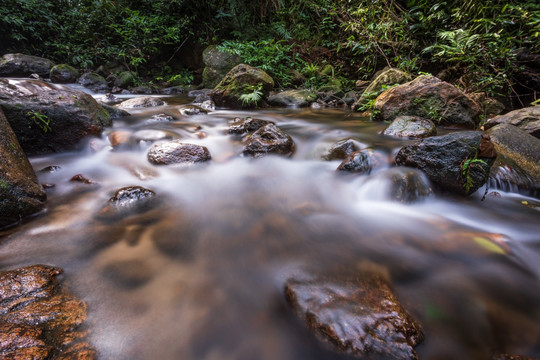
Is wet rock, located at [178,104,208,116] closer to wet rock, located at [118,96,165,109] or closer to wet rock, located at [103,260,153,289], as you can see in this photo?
wet rock, located at [118,96,165,109]

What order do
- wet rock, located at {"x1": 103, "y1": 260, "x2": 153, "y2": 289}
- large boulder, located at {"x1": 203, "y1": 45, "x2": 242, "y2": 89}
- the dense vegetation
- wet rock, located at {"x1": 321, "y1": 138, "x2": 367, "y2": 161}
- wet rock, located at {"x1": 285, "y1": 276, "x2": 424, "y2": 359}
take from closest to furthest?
wet rock, located at {"x1": 285, "y1": 276, "x2": 424, "y2": 359} < wet rock, located at {"x1": 103, "y1": 260, "x2": 153, "y2": 289} < wet rock, located at {"x1": 321, "y1": 138, "x2": 367, "y2": 161} < the dense vegetation < large boulder, located at {"x1": 203, "y1": 45, "x2": 242, "y2": 89}

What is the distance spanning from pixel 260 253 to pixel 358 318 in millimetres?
947

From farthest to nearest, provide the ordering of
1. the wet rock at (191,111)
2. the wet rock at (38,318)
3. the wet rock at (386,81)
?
the wet rock at (386,81) < the wet rock at (191,111) < the wet rock at (38,318)

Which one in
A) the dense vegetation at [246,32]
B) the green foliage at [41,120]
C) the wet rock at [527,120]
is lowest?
the green foliage at [41,120]

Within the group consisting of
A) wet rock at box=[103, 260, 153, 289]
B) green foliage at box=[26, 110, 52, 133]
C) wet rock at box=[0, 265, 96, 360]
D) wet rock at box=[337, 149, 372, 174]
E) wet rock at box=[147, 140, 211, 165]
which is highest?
wet rock at box=[337, 149, 372, 174]

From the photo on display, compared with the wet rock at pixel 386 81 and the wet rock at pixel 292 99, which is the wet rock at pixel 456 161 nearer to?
the wet rock at pixel 386 81

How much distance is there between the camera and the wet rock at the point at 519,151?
10.2 ft

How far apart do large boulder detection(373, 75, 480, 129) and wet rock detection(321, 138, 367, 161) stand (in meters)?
2.22

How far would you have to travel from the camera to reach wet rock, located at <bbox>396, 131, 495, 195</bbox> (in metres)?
2.74

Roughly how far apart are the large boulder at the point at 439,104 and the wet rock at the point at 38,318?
607 cm

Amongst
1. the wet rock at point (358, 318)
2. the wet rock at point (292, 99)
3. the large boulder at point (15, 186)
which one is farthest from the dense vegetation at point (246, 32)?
the large boulder at point (15, 186)

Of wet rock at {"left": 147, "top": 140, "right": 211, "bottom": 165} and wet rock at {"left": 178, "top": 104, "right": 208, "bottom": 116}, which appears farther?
wet rock at {"left": 178, "top": 104, "right": 208, "bottom": 116}

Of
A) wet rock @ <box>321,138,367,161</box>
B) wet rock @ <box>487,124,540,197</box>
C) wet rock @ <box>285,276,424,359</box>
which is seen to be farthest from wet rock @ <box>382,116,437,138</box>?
wet rock @ <box>285,276,424,359</box>

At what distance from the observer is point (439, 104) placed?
5066 mm
